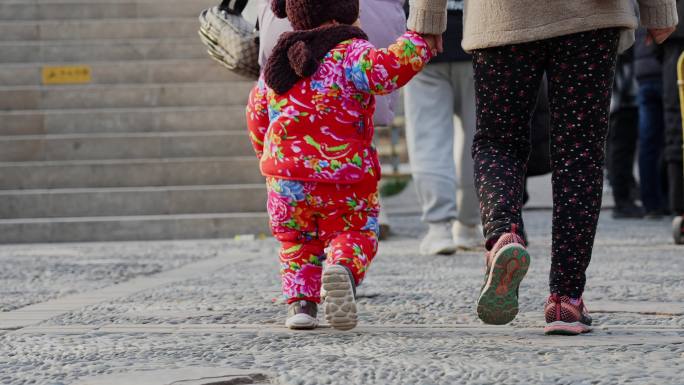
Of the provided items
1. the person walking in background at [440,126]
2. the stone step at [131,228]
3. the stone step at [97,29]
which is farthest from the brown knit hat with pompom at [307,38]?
the stone step at [97,29]

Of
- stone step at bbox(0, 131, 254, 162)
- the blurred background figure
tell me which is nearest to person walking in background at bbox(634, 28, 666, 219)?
the blurred background figure

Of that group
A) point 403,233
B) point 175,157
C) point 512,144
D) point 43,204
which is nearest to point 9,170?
point 43,204

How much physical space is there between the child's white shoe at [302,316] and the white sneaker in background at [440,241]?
108 inches

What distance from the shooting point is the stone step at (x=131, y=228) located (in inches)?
338

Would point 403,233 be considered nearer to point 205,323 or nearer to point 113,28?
point 113,28

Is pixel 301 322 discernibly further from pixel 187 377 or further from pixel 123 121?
pixel 123 121

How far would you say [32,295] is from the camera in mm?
5098

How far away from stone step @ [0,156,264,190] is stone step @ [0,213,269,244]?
633mm

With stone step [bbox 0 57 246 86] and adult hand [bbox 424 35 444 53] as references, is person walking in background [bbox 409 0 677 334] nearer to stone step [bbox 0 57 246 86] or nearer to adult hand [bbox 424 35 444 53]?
adult hand [bbox 424 35 444 53]

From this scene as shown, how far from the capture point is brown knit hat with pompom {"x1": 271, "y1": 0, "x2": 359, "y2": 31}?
3938 millimetres

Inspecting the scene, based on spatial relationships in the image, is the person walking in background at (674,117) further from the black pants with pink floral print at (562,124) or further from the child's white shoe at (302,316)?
the child's white shoe at (302,316)

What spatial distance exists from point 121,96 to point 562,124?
6.94 meters

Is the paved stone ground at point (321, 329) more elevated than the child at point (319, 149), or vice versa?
the child at point (319, 149)

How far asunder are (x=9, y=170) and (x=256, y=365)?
6.60m
